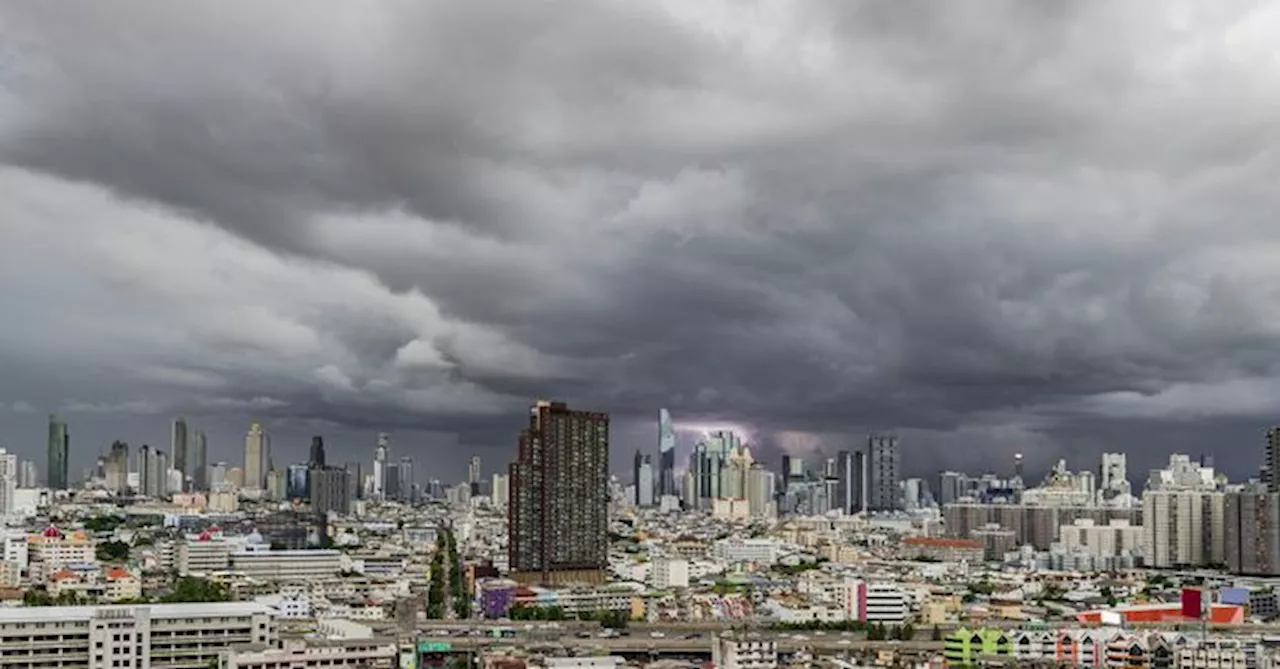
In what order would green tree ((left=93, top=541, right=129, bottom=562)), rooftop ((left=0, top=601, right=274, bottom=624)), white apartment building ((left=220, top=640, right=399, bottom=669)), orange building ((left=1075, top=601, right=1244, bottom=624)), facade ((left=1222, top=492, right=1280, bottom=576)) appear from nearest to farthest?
1. white apartment building ((left=220, top=640, right=399, bottom=669))
2. rooftop ((left=0, top=601, right=274, bottom=624))
3. orange building ((left=1075, top=601, right=1244, bottom=624))
4. green tree ((left=93, top=541, right=129, bottom=562))
5. facade ((left=1222, top=492, right=1280, bottom=576))

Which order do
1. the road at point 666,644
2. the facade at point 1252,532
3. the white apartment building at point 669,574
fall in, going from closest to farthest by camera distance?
the road at point 666,644, the white apartment building at point 669,574, the facade at point 1252,532

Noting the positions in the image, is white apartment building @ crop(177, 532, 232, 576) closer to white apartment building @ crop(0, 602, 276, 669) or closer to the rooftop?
the rooftop

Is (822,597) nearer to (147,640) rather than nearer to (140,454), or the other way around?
(147,640)

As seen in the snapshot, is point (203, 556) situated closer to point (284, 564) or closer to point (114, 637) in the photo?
point (284, 564)

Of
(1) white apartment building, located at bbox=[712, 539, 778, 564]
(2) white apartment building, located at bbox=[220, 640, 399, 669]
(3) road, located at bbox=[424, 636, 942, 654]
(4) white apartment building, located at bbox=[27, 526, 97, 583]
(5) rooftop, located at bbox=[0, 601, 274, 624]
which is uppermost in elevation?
(5) rooftop, located at bbox=[0, 601, 274, 624]

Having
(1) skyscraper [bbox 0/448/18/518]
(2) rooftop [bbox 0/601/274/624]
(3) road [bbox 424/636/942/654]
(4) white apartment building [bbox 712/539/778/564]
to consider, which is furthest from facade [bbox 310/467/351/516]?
(2) rooftop [bbox 0/601/274/624]

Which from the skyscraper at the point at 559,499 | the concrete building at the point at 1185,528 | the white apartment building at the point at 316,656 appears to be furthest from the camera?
the concrete building at the point at 1185,528

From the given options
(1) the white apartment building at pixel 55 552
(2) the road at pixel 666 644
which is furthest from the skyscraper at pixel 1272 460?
(1) the white apartment building at pixel 55 552

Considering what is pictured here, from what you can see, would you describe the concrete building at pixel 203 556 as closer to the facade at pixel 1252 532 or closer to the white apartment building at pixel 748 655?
the white apartment building at pixel 748 655
